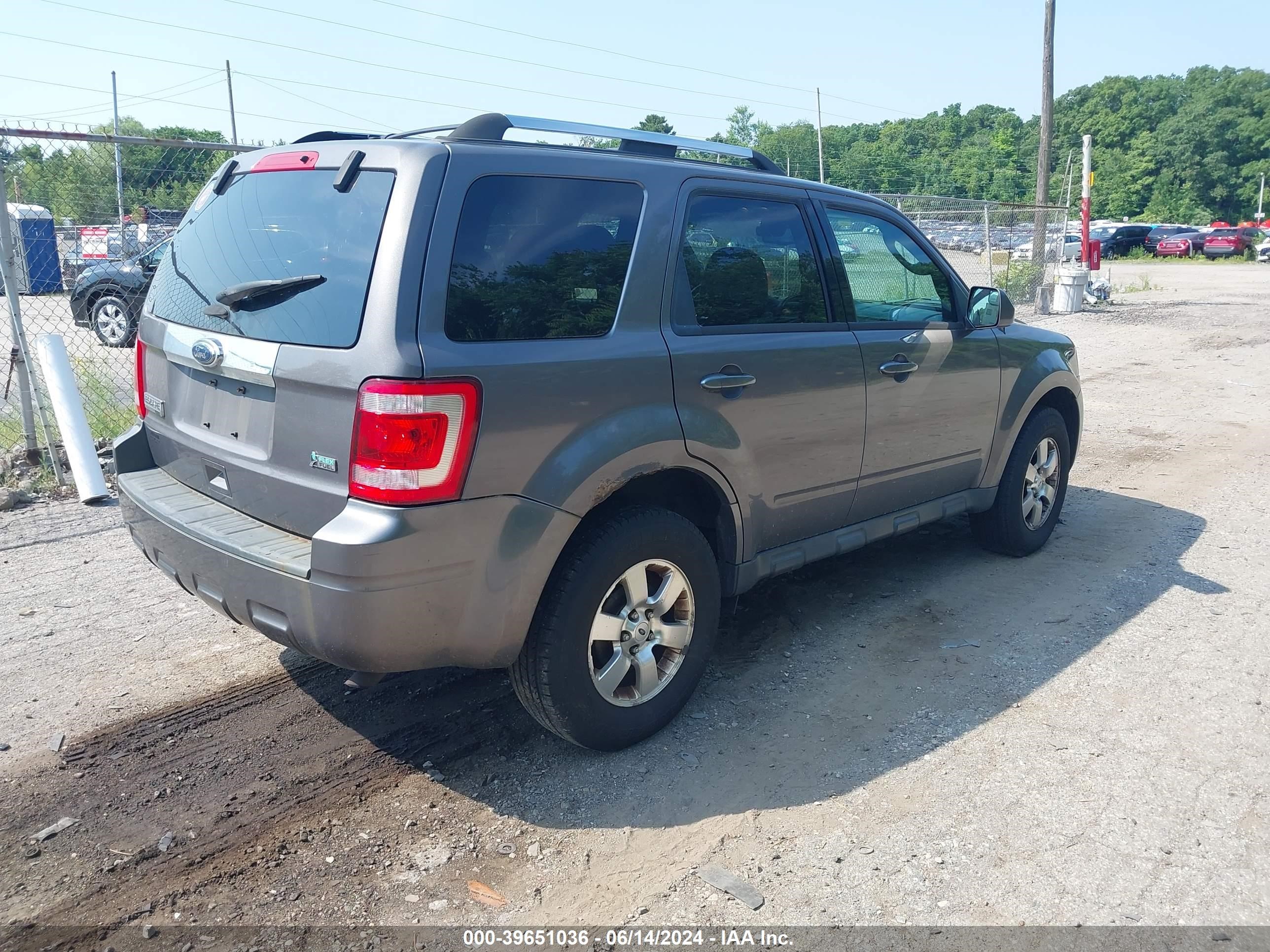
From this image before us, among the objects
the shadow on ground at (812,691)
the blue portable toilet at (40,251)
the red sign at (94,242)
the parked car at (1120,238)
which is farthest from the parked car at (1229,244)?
the blue portable toilet at (40,251)

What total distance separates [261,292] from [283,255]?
14cm

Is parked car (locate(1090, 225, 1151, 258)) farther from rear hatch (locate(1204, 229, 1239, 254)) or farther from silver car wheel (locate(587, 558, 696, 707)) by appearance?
silver car wheel (locate(587, 558, 696, 707))

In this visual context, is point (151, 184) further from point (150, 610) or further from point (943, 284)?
point (943, 284)

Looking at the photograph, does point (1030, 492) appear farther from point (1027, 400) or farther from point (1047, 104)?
point (1047, 104)

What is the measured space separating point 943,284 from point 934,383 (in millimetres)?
564

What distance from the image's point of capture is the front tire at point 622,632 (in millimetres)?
3156

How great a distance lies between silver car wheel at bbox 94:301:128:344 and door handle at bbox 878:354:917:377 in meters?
9.70

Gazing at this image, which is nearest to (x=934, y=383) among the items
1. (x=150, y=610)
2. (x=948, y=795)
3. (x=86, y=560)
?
(x=948, y=795)

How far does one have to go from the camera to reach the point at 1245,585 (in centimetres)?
512

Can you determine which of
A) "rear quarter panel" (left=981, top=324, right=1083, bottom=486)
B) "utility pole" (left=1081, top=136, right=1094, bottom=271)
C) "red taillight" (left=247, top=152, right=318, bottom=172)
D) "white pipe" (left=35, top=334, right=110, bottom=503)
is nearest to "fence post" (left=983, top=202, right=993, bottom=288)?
"utility pole" (left=1081, top=136, right=1094, bottom=271)

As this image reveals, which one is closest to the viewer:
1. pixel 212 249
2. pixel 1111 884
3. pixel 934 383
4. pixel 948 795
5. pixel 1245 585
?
pixel 1111 884

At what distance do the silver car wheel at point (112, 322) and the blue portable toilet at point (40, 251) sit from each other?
2.83 meters

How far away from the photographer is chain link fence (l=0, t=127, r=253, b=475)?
252 inches

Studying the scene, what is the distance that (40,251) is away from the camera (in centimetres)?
808
